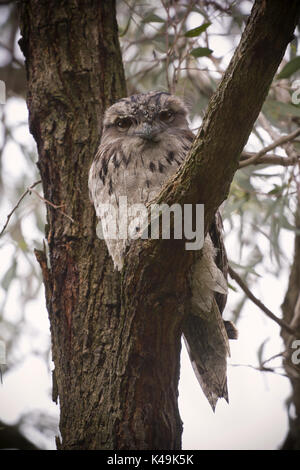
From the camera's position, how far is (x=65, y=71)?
2299 millimetres

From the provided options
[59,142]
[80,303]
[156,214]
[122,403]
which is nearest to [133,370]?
[122,403]

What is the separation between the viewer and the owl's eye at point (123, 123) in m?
2.23

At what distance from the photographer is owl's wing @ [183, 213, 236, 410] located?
2.02 metres

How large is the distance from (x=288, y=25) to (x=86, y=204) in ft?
3.97

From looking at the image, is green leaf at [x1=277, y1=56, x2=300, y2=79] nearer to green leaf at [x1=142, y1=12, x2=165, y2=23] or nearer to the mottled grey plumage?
the mottled grey plumage

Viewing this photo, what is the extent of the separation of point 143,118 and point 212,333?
37.4 inches

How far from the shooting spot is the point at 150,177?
2090 mm

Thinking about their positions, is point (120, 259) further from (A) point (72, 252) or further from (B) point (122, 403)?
(B) point (122, 403)

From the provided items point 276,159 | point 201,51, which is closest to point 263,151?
point 276,159

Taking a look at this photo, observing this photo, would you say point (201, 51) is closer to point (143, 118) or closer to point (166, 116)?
point (166, 116)

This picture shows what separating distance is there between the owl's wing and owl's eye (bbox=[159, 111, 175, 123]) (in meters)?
0.51

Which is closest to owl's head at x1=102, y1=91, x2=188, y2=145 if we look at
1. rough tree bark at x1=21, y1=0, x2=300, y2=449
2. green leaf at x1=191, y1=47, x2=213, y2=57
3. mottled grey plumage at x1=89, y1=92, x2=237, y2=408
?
mottled grey plumage at x1=89, y1=92, x2=237, y2=408

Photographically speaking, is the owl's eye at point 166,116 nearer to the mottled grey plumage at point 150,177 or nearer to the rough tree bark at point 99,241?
the mottled grey plumage at point 150,177

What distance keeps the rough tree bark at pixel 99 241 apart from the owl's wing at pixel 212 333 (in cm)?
27
